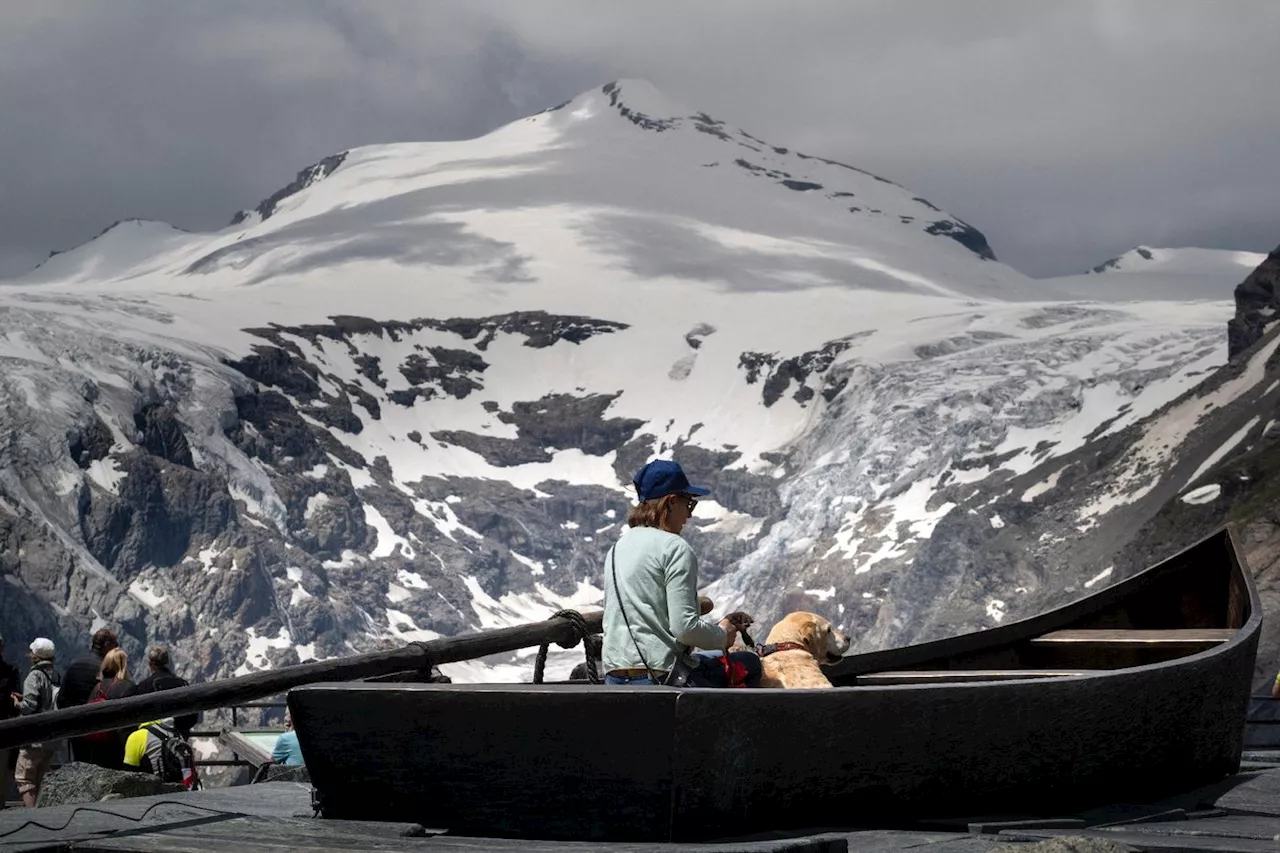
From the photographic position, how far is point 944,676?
32.0ft

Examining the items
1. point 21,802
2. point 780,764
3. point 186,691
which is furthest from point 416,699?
point 21,802

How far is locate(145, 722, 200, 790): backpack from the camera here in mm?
10818

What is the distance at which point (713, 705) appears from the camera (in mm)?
5801

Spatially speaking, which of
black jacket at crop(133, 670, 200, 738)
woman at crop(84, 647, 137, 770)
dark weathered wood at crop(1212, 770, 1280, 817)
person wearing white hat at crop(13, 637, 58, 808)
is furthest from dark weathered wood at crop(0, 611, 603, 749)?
person wearing white hat at crop(13, 637, 58, 808)

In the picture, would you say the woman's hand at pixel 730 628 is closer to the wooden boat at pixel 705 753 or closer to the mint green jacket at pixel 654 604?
the mint green jacket at pixel 654 604

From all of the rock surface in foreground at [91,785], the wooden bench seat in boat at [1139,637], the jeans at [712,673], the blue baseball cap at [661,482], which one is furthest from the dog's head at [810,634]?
the rock surface in foreground at [91,785]

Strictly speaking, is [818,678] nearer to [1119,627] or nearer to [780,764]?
[780,764]

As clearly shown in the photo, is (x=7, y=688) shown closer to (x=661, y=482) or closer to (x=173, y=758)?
(x=173, y=758)

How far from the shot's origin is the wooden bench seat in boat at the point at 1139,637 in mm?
10359

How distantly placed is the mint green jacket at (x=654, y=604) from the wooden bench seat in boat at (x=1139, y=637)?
14.1ft

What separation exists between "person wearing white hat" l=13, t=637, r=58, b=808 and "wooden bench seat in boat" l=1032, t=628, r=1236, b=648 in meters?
7.98

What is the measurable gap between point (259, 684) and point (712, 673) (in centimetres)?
223

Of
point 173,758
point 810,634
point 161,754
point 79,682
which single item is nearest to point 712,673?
point 810,634

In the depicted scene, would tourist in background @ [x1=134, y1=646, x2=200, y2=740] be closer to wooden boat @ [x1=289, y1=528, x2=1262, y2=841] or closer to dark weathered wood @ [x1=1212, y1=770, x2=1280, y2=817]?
wooden boat @ [x1=289, y1=528, x2=1262, y2=841]
